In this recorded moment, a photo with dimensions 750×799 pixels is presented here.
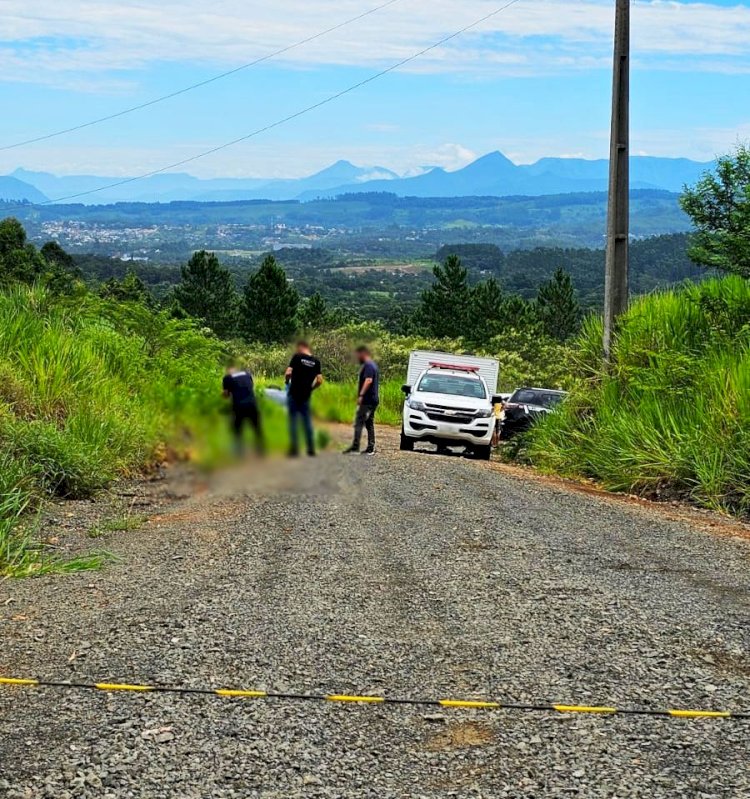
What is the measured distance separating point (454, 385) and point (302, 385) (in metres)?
16.4

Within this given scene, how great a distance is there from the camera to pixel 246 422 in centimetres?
471

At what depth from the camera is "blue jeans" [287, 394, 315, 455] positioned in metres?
4.47

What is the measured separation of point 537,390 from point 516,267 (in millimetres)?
132292

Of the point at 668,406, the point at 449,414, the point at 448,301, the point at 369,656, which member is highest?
the point at 369,656

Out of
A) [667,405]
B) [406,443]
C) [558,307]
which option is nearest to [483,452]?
[406,443]

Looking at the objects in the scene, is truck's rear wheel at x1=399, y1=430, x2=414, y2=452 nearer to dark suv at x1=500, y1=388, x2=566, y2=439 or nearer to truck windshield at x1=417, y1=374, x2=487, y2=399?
truck windshield at x1=417, y1=374, x2=487, y2=399

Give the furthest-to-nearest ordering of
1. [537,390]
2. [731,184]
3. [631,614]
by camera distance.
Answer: [731,184] < [537,390] < [631,614]

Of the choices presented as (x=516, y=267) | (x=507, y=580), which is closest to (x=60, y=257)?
(x=507, y=580)

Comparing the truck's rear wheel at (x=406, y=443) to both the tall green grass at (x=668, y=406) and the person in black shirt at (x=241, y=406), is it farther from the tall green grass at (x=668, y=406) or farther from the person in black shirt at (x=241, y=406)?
the person in black shirt at (x=241, y=406)

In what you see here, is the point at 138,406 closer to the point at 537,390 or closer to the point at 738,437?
the point at 738,437

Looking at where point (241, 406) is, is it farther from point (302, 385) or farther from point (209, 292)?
point (209, 292)

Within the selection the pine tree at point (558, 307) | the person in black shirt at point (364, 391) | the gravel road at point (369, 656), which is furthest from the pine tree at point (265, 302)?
the gravel road at point (369, 656)

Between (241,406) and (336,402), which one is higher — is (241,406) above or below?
above

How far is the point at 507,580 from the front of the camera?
25.8 feet
